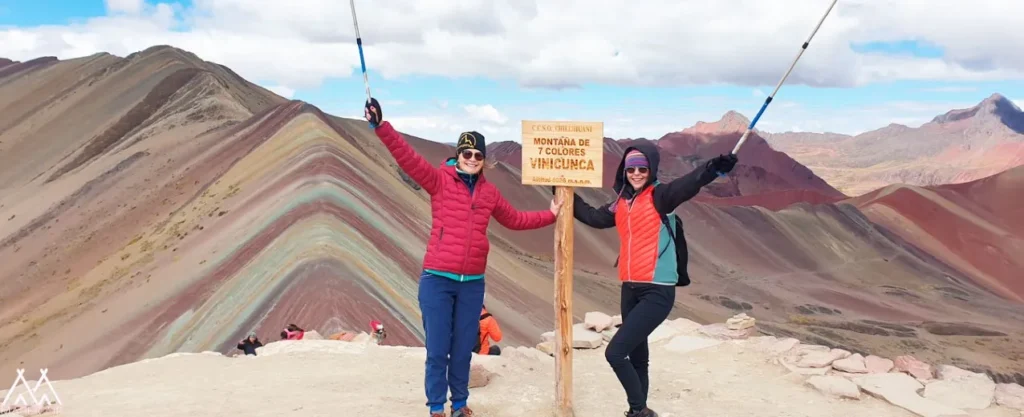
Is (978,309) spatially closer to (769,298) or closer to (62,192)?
(769,298)

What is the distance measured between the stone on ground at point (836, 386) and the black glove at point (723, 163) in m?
3.26

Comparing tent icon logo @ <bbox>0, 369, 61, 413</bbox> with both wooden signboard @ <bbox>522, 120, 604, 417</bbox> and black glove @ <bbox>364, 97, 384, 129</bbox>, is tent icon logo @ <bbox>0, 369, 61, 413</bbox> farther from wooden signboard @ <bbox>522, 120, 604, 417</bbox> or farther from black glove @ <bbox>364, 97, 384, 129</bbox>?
wooden signboard @ <bbox>522, 120, 604, 417</bbox>

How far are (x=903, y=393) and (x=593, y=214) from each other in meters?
3.53

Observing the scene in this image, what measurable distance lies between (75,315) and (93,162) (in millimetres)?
22073

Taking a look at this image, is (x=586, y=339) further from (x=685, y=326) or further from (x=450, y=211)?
(x=450, y=211)

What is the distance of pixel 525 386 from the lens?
6488 millimetres

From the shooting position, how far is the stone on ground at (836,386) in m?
6.90

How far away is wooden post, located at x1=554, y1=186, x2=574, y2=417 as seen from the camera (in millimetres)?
5426

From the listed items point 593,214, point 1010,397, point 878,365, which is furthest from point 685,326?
point 593,214

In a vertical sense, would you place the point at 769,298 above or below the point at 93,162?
below

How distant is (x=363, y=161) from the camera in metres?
21.9

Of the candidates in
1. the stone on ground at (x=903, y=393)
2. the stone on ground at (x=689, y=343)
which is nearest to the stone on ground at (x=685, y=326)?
the stone on ground at (x=689, y=343)

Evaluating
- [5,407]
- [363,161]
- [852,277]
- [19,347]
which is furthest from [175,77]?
[5,407]

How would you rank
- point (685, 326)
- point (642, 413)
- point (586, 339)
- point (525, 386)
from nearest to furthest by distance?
point (642, 413)
point (525, 386)
point (586, 339)
point (685, 326)
